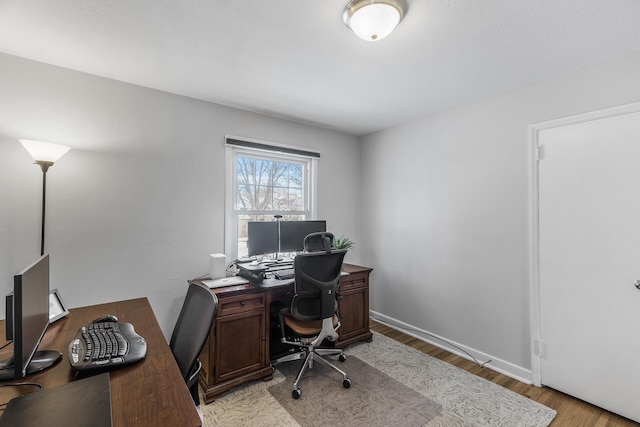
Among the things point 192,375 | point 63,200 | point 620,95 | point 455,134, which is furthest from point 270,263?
point 620,95

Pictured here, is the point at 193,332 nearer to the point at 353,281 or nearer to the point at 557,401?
the point at 353,281

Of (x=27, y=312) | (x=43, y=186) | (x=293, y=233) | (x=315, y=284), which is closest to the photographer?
(x=27, y=312)

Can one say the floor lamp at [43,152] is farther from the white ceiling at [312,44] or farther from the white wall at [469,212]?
the white wall at [469,212]

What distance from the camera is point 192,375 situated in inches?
50.0

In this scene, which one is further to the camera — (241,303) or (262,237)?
(262,237)

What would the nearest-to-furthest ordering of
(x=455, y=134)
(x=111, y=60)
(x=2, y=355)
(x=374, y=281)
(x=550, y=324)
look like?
(x=2, y=355) → (x=111, y=60) → (x=550, y=324) → (x=455, y=134) → (x=374, y=281)

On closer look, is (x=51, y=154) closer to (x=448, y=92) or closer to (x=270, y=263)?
(x=270, y=263)

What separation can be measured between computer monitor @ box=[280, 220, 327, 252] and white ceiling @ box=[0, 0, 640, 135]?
1.26 m

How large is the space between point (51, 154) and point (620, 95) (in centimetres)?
386

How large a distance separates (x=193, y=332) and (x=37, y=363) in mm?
553

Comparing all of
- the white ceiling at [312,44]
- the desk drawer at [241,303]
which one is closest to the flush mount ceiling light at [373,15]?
the white ceiling at [312,44]

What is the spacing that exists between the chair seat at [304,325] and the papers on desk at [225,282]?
1.59 feet

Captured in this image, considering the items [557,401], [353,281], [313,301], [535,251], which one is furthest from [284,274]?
[557,401]

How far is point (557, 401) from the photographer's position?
2100mm
